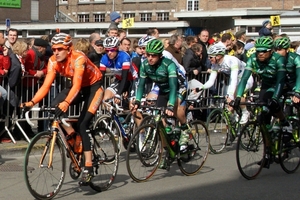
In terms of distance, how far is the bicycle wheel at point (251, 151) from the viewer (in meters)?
9.89

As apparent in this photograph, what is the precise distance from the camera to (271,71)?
1020cm

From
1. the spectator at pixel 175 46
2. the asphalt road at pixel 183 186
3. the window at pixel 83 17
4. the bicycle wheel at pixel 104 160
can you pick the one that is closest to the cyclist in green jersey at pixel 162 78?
the asphalt road at pixel 183 186

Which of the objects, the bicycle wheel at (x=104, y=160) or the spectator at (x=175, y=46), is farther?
the spectator at (x=175, y=46)

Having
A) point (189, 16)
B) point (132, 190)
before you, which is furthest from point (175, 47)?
point (189, 16)

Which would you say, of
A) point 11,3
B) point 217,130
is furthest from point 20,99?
point 11,3

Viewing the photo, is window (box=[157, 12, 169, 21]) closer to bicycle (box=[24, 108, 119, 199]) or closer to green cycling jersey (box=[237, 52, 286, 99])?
green cycling jersey (box=[237, 52, 286, 99])

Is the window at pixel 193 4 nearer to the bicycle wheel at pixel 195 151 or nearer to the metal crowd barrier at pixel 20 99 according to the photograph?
the metal crowd barrier at pixel 20 99

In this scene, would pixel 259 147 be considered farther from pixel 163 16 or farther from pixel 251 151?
pixel 163 16

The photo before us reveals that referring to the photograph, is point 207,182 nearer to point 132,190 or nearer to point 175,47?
point 132,190

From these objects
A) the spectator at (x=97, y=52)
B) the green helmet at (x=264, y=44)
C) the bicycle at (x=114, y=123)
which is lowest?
the bicycle at (x=114, y=123)

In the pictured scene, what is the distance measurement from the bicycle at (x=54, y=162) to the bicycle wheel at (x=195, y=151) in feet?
4.87

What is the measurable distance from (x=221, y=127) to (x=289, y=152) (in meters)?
1.92

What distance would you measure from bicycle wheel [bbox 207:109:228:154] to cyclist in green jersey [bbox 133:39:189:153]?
2.01m

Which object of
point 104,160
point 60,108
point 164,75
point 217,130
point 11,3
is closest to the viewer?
point 60,108
